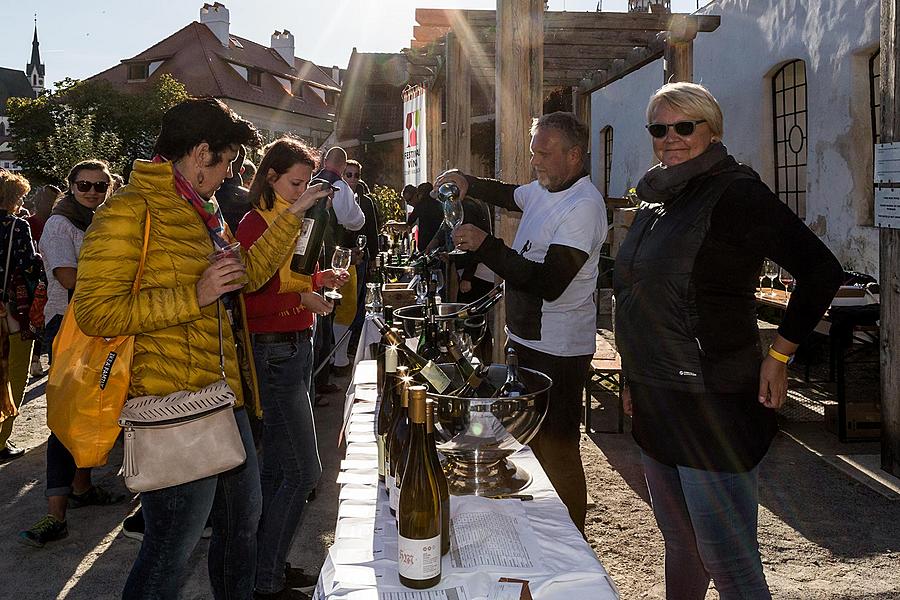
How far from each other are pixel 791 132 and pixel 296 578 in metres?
9.08

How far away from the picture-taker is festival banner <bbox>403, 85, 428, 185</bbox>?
843 cm

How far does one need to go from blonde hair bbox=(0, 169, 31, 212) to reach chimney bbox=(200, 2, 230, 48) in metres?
41.5

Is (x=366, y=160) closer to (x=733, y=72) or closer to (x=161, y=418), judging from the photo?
(x=733, y=72)

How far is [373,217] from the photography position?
7.52 metres

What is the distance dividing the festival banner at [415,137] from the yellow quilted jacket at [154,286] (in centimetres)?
648

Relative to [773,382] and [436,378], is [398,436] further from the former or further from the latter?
[773,382]

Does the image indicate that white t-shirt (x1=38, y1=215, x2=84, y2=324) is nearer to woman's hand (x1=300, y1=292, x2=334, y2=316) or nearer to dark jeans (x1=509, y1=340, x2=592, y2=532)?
woman's hand (x1=300, y1=292, x2=334, y2=316)

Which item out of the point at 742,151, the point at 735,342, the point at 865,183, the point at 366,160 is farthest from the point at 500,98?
the point at 366,160

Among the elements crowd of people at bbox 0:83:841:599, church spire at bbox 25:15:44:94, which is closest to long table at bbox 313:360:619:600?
crowd of people at bbox 0:83:841:599

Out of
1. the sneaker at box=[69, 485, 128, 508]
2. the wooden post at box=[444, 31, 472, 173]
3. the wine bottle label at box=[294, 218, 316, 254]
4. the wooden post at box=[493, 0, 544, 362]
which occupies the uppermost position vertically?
the wooden post at box=[444, 31, 472, 173]

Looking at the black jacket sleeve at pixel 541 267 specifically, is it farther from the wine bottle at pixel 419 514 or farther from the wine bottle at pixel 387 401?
the wine bottle at pixel 419 514

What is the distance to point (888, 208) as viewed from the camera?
452 cm

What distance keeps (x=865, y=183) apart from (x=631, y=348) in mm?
7427

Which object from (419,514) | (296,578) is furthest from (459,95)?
(419,514)
